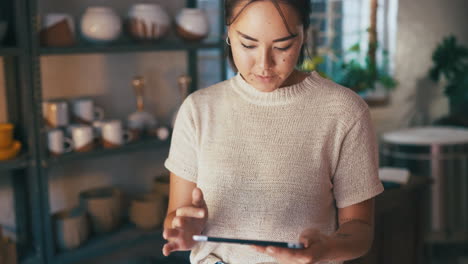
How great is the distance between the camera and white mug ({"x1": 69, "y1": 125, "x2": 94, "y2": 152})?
2.43 m

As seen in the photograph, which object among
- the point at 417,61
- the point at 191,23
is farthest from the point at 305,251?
the point at 417,61

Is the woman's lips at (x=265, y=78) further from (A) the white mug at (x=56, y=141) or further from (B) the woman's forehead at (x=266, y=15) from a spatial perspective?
(A) the white mug at (x=56, y=141)

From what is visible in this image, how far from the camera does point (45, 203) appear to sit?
7.62 ft

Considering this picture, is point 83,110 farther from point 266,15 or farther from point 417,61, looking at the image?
point 417,61

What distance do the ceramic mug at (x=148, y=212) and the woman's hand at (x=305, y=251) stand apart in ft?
5.57

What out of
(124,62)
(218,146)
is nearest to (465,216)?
(124,62)

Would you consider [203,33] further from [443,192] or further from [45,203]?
[443,192]

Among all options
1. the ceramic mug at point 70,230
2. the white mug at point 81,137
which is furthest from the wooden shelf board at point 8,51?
the ceramic mug at point 70,230

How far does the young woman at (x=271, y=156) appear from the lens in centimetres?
116

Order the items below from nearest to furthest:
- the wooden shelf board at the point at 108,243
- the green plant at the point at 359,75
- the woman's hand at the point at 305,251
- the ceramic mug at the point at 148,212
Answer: the woman's hand at the point at 305,251 < the wooden shelf board at the point at 108,243 < the ceramic mug at the point at 148,212 < the green plant at the point at 359,75

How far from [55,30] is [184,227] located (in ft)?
4.74

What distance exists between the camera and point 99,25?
2438mm

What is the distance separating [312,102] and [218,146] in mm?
232

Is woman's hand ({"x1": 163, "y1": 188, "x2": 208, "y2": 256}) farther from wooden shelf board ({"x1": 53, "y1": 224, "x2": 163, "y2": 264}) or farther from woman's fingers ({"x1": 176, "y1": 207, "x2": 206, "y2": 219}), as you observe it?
wooden shelf board ({"x1": 53, "y1": 224, "x2": 163, "y2": 264})
